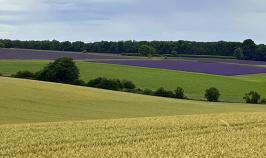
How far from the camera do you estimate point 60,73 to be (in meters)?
54.7

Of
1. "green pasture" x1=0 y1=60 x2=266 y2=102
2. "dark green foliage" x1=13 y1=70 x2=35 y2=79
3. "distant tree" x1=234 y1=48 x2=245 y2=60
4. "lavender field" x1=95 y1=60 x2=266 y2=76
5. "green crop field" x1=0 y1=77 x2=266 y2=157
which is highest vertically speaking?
"distant tree" x1=234 y1=48 x2=245 y2=60

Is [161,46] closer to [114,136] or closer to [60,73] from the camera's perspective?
[60,73]

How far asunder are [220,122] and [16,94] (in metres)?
18.8

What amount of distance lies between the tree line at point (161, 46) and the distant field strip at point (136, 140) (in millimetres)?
132810

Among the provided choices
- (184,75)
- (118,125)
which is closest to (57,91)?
(118,125)

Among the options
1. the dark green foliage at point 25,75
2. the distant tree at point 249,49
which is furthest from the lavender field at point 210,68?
the distant tree at point 249,49

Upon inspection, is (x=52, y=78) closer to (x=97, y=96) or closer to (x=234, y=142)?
(x=97, y=96)

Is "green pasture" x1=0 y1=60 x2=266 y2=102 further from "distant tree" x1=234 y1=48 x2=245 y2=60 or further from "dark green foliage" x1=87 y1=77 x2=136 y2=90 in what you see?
"distant tree" x1=234 y1=48 x2=245 y2=60

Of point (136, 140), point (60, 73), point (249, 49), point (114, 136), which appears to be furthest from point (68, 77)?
point (249, 49)

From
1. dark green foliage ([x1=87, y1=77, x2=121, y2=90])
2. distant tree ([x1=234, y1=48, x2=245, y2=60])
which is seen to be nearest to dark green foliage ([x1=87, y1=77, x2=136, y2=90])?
dark green foliage ([x1=87, y1=77, x2=121, y2=90])

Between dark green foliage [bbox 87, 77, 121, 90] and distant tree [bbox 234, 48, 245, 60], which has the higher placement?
distant tree [bbox 234, 48, 245, 60]

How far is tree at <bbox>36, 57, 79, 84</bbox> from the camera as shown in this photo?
54.2 metres

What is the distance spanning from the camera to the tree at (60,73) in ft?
178

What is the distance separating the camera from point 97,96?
34969mm
